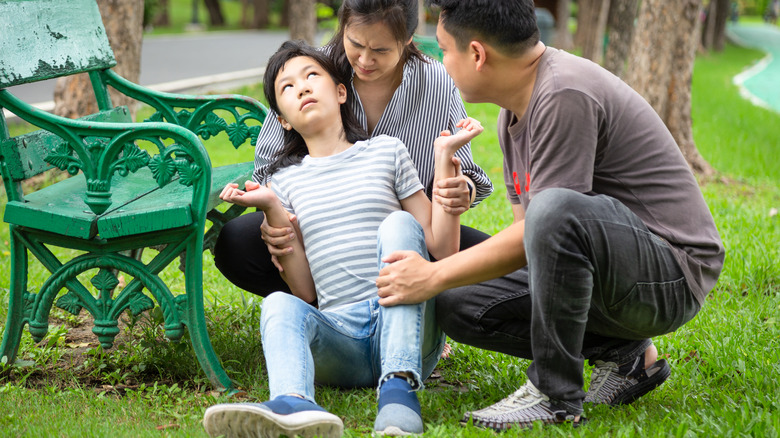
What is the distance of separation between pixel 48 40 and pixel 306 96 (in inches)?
45.7

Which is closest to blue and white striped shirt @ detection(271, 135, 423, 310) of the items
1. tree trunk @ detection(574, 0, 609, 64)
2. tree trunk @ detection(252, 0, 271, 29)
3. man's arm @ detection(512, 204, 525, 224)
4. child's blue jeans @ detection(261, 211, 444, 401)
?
child's blue jeans @ detection(261, 211, 444, 401)

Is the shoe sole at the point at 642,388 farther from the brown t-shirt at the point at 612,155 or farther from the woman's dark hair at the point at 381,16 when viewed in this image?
the woman's dark hair at the point at 381,16

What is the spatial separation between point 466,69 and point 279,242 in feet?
2.92

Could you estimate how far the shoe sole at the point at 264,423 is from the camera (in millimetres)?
2100

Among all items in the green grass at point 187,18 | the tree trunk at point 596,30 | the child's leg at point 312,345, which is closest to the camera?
the child's leg at point 312,345

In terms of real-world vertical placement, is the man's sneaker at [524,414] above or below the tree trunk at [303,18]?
above

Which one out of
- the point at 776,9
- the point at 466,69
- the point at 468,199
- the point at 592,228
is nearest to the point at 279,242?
the point at 468,199

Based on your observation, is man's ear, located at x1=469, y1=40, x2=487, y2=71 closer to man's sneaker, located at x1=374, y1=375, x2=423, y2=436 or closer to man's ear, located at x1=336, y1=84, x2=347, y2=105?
man's ear, located at x1=336, y1=84, x2=347, y2=105

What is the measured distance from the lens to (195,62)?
16422 mm

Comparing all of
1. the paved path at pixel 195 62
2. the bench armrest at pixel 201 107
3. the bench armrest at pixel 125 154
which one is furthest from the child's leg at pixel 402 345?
the paved path at pixel 195 62

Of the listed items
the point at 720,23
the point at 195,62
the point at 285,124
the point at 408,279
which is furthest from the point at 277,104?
the point at 720,23

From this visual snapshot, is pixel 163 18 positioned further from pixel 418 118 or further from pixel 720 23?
pixel 418 118

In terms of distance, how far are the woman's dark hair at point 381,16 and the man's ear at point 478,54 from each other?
0.67 meters

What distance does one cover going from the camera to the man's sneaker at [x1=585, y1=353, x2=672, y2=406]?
8.60ft
